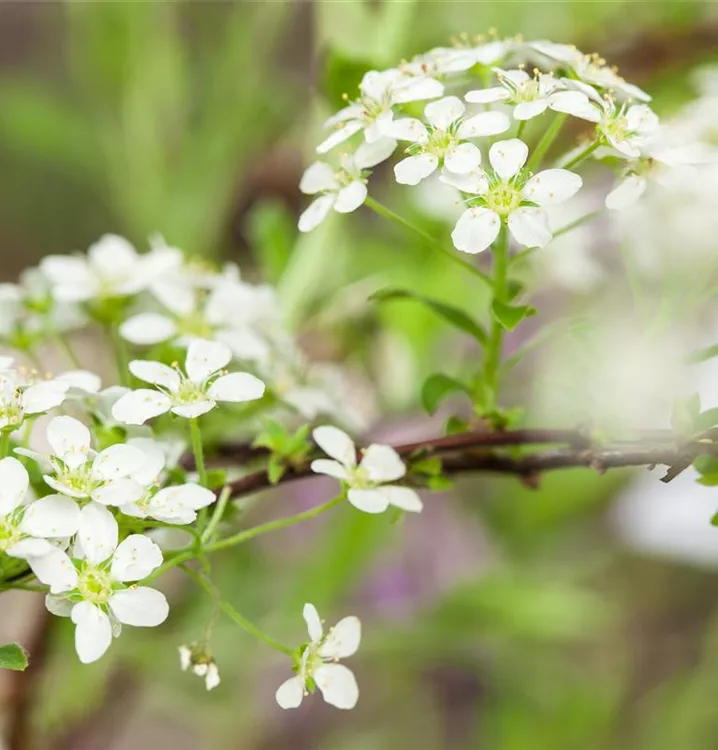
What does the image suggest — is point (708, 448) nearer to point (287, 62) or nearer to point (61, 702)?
point (61, 702)

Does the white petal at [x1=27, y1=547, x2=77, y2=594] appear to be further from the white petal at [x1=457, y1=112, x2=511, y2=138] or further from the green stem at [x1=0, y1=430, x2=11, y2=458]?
the white petal at [x1=457, y1=112, x2=511, y2=138]

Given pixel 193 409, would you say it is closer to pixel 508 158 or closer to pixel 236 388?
pixel 236 388

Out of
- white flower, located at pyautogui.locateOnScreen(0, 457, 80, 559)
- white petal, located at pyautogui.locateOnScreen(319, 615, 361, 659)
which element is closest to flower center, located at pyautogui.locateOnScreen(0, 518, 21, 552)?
white flower, located at pyautogui.locateOnScreen(0, 457, 80, 559)

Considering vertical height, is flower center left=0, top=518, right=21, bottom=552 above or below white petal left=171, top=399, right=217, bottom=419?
below

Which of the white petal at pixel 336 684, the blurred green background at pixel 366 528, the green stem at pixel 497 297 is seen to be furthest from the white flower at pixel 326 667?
the blurred green background at pixel 366 528

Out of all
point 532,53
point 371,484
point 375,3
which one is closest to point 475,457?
point 371,484

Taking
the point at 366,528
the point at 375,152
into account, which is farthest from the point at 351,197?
the point at 366,528

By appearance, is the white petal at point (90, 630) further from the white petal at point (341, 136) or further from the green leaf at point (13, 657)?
the white petal at point (341, 136)
